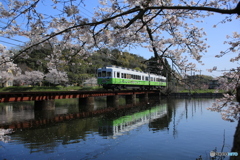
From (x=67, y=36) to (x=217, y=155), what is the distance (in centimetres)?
655

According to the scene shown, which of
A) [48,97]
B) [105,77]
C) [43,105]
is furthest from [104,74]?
[43,105]

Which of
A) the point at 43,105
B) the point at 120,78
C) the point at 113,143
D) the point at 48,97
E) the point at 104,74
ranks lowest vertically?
the point at 113,143

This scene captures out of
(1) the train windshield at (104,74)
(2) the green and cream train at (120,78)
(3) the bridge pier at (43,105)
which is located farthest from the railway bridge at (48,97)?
(1) the train windshield at (104,74)

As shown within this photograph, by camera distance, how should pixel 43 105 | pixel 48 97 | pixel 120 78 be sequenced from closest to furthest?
pixel 48 97 < pixel 43 105 < pixel 120 78

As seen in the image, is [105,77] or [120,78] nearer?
[105,77]

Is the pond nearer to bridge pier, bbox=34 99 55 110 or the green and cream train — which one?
bridge pier, bbox=34 99 55 110

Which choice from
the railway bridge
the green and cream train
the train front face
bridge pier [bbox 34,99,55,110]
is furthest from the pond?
the green and cream train

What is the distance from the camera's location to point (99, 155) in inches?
338

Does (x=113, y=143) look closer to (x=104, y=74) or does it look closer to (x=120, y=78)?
(x=104, y=74)

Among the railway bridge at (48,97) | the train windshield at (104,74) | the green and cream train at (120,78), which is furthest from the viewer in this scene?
the green and cream train at (120,78)

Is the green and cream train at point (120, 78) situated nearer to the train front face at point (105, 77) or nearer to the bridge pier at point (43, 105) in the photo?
the train front face at point (105, 77)

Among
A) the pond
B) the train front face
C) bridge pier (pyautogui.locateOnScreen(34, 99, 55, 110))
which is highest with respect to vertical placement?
the train front face

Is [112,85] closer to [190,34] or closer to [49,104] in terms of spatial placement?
[49,104]

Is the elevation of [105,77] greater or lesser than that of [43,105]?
greater
